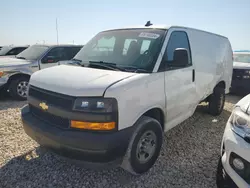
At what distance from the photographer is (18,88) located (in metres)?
6.38

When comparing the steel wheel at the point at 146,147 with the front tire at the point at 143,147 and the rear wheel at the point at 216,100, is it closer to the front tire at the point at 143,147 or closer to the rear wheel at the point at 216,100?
the front tire at the point at 143,147

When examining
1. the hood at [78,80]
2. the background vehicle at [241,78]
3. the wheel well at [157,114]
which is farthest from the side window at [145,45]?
the background vehicle at [241,78]

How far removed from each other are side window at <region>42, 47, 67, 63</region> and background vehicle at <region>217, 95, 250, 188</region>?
6.12 metres

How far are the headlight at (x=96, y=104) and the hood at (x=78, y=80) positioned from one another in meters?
0.07

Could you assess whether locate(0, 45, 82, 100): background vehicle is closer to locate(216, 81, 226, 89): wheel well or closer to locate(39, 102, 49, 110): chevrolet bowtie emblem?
locate(39, 102, 49, 110): chevrolet bowtie emblem

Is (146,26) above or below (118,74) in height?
above

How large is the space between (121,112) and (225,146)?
1184 mm

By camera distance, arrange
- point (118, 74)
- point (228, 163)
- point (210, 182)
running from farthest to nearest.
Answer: point (210, 182), point (118, 74), point (228, 163)

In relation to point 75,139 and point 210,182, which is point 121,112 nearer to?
point 75,139

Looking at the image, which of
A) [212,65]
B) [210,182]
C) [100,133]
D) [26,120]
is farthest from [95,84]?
[212,65]

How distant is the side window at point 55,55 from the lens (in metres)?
6.88

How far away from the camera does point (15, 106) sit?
5824 millimetres

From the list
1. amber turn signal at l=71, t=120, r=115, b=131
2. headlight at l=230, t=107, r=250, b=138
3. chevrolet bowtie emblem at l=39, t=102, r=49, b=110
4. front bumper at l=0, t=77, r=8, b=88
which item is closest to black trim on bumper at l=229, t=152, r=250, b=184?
headlight at l=230, t=107, r=250, b=138

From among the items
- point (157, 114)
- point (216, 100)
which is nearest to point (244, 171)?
point (157, 114)
